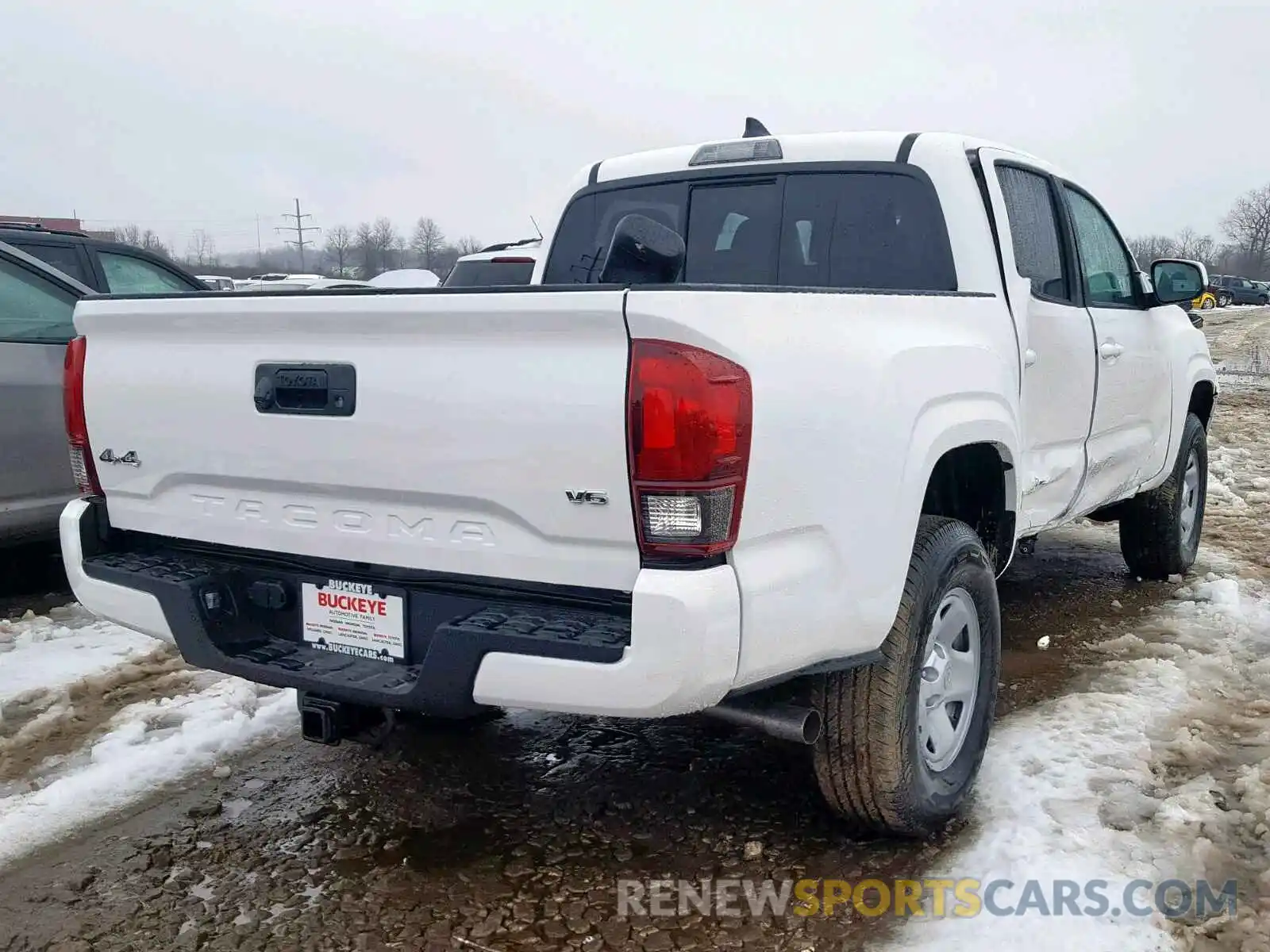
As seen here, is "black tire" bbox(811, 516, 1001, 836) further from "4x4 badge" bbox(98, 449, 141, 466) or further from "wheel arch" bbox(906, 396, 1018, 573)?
"4x4 badge" bbox(98, 449, 141, 466)

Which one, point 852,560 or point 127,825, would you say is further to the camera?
point 127,825

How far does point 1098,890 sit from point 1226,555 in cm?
418

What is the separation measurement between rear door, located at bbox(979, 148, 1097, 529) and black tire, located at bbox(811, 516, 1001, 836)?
762 mm

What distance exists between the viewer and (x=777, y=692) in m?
2.69

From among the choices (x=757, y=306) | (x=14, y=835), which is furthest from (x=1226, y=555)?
(x=14, y=835)

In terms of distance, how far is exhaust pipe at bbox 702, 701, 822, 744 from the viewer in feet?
8.38

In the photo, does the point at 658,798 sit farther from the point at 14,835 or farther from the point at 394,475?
the point at 14,835

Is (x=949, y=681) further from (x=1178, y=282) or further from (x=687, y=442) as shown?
(x=1178, y=282)

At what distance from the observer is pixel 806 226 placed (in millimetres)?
3779

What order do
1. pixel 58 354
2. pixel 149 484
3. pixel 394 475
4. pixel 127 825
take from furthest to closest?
pixel 58 354 → pixel 127 825 → pixel 149 484 → pixel 394 475

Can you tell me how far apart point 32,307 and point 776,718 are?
4.38m

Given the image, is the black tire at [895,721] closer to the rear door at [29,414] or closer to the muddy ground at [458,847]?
the muddy ground at [458,847]

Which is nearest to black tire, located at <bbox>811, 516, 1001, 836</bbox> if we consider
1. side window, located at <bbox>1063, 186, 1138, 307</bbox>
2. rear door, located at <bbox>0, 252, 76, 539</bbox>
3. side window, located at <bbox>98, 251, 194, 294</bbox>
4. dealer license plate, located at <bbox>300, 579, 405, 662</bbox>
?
dealer license plate, located at <bbox>300, 579, 405, 662</bbox>

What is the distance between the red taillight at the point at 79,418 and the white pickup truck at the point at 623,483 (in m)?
0.01
